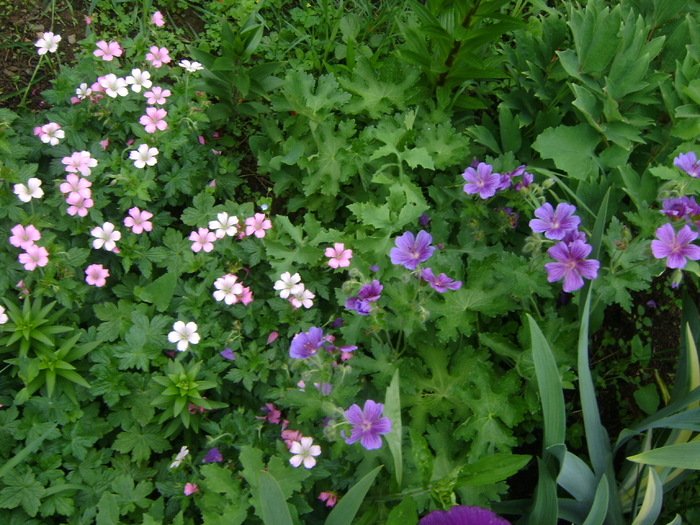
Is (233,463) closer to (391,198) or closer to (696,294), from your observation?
(391,198)

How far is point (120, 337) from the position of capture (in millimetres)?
2117

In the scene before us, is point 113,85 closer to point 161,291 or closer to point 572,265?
point 161,291

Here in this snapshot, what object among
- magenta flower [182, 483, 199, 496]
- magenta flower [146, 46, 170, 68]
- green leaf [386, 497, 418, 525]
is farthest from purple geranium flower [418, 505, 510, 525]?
magenta flower [146, 46, 170, 68]

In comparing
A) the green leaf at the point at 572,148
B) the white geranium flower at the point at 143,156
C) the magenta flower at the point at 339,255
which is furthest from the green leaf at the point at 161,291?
the green leaf at the point at 572,148

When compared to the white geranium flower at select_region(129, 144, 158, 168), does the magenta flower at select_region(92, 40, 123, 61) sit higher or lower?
higher

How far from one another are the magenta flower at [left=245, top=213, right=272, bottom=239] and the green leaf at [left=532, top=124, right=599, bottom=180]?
1.16m

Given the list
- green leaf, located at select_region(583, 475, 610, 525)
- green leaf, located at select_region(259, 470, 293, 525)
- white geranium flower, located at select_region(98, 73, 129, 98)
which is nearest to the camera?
green leaf, located at select_region(259, 470, 293, 525)

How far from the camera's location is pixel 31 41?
9.32 feet

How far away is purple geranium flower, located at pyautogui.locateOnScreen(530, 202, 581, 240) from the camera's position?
1.69 m

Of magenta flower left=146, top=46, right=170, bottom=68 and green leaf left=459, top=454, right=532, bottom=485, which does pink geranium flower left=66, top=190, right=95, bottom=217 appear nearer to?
magenta flower left=146, top=46, right=170, bottom=68

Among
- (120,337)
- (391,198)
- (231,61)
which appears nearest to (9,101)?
(231,61)

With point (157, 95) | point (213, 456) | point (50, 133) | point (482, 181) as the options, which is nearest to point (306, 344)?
point (213, 456)

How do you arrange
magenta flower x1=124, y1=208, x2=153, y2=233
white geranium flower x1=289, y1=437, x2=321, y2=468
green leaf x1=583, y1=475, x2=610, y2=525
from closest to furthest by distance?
green leaf x1=583, y1=475, x2=610, y2=525
white geranium flower x1=289, y1=437, x2=321, y2=468
magenta flower x1=124, y1=208, x2=153, y2=233

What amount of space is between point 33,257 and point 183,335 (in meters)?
0.62
